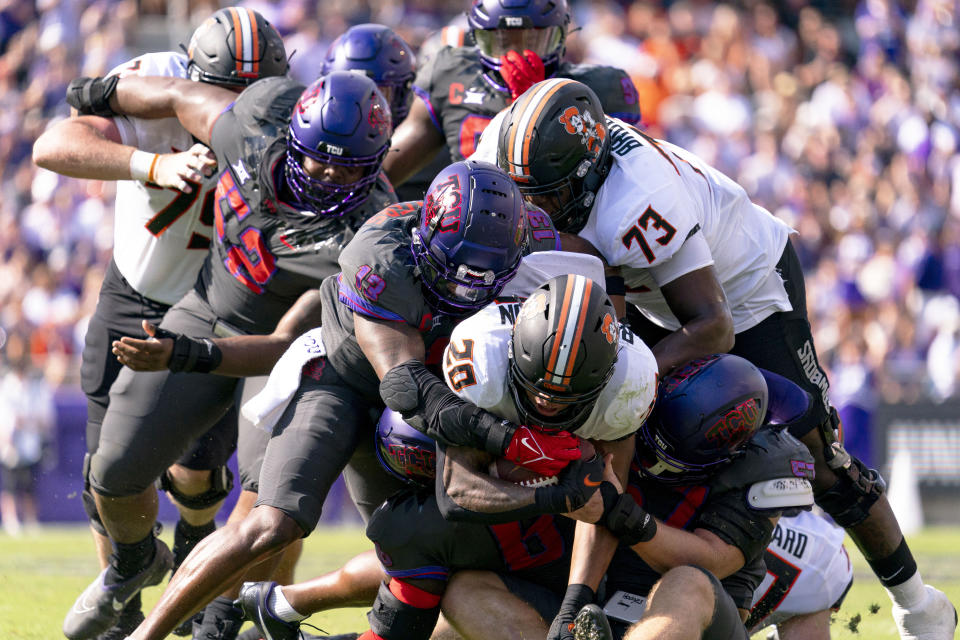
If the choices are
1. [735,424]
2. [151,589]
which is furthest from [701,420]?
[151,589]

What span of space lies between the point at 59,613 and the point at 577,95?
3.44 metres

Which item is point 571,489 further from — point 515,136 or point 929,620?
point 929,620

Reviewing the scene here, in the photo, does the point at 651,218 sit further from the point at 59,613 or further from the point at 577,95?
the point at 59,613

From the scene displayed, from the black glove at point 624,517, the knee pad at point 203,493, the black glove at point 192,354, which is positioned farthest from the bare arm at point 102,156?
the black glove at point 624,517

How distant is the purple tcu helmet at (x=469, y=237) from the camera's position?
13.5 feet

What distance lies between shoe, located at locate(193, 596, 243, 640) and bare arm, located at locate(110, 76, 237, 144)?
5.77 feet

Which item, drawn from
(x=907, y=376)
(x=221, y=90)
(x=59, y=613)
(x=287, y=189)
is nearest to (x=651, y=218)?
(x=287, y=189)

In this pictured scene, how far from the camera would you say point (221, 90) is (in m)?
5.49

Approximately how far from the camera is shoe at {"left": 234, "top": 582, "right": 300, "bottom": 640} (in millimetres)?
4559

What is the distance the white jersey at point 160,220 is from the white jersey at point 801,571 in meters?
2.65

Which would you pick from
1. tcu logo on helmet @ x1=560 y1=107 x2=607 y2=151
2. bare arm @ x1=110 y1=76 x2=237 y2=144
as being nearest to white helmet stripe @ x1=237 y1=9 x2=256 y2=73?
bare arm @ x1=110 y1=76 x2=237 y2=144

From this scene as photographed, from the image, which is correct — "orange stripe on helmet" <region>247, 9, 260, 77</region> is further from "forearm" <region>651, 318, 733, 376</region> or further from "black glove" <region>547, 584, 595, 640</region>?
"black glove" <region>547, 584, 595, 640</region>

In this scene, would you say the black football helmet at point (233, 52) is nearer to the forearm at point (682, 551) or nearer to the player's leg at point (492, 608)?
the player's leg at point (492, 608)

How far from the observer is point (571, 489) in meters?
3.78
